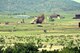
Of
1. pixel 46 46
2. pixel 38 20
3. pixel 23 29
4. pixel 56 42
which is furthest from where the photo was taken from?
pixel 38 20

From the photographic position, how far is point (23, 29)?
109 m

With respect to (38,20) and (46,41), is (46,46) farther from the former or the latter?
(38,20)

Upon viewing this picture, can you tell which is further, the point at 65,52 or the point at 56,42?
the point at 56,42

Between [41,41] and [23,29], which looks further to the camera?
[23,29]

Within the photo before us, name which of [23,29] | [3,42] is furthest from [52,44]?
[23,29]

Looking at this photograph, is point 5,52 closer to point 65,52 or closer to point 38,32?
point 65,52

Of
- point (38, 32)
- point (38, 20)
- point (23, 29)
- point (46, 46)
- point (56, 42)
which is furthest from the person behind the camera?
point (38, 20)

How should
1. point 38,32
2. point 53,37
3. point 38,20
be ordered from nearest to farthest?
point 53,37 < point 38,32 < point 38,20

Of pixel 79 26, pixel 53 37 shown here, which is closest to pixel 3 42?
pixel 53 37

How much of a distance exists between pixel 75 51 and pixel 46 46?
661 inches

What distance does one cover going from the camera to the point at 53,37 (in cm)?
8750

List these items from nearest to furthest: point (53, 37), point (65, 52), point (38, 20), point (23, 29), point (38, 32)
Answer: point (65, 52), point (53, 37), point (38, 32), point (23, 29), point (38, 20)

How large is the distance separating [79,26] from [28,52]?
59.3 m

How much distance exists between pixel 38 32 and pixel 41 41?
20.0 meters
